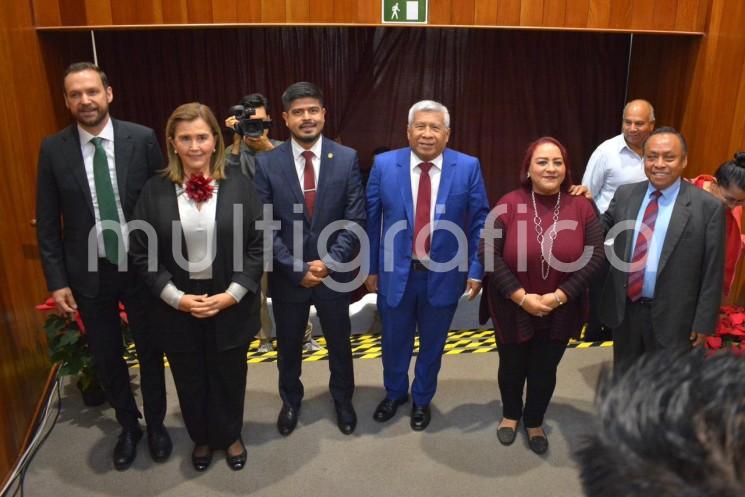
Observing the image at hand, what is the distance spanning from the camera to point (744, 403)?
0.56 meters

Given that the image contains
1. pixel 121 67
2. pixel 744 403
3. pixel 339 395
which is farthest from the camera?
pixel 121 67

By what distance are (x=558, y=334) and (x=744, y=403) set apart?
7.06 ft

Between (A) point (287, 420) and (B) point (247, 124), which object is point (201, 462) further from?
(B) point (247, 124)

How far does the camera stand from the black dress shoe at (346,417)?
9.81 feet

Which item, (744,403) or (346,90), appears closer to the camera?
(744,403)

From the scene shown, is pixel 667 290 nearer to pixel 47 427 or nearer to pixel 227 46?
pixel 47 427

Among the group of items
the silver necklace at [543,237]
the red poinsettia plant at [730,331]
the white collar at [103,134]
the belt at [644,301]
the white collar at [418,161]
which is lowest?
the red poinsettia plant at [730,331]

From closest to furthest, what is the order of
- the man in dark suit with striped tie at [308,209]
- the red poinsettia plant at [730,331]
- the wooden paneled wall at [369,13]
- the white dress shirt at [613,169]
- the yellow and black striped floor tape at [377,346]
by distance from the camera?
the man in dark suit with striped tie at [308,209], the red poinsettia plant at [730,331], the wooden paneled wall at [369,13], the white dress shirt at [613,169], the yellow and black striped floor tape at [377,346]

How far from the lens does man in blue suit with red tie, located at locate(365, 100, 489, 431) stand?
2.78 metres

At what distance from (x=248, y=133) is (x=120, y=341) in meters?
1.12

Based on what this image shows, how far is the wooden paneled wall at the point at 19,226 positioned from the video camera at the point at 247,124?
106cm

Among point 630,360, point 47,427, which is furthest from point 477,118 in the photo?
point 630,360

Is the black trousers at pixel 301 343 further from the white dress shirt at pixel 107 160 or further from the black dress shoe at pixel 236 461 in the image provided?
the white dress shirt at pixel 107 160

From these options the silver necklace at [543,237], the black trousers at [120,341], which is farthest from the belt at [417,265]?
the black trousers at [120,341]
